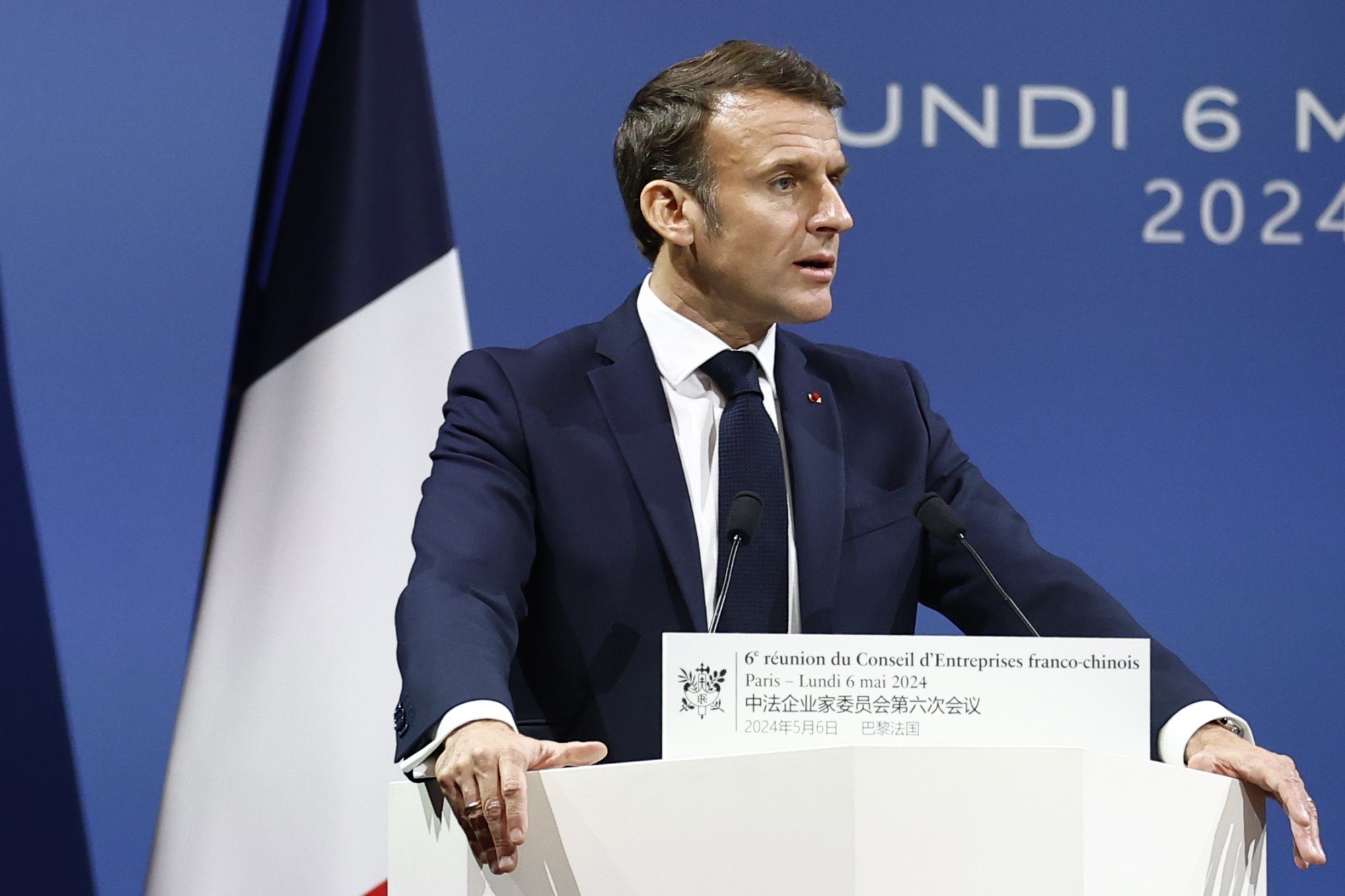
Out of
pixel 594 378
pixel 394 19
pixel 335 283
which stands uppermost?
pixel 394 19

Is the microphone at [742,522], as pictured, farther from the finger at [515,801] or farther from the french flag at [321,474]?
the french flag at [321,474]

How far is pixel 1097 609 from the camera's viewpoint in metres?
1.92

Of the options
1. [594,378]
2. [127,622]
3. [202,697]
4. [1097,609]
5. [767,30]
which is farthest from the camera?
[767,30]

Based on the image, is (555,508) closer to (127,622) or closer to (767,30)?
(127,622)

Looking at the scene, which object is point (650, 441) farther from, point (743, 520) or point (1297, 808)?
point (1297, 808)

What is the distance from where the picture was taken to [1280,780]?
4.74 ft

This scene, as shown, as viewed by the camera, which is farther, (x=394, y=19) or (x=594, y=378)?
(x=394, y=19)

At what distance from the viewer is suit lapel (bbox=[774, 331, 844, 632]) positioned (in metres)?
1.98

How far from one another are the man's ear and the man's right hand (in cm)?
95

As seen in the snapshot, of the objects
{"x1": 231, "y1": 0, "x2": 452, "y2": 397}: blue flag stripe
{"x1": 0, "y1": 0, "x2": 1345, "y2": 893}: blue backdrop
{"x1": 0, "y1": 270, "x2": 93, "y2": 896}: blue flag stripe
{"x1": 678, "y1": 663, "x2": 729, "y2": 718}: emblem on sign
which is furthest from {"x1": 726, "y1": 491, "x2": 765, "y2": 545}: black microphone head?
{"x1": 0, "y1": 270, "x2": 93, "y2": 896}: blue flag stripe

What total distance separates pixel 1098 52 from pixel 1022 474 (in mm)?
846

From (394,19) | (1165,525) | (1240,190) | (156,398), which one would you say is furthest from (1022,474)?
(156,398)

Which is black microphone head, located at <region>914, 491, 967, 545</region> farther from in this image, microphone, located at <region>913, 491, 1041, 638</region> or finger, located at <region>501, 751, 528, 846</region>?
finger, located at <region>501, 751, 528, 846</region>

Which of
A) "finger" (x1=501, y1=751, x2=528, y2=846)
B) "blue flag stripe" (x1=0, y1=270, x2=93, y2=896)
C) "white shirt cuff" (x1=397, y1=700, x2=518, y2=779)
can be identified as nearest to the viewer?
"finger" (x1=501, y1=751, x2=528, y2=846)
